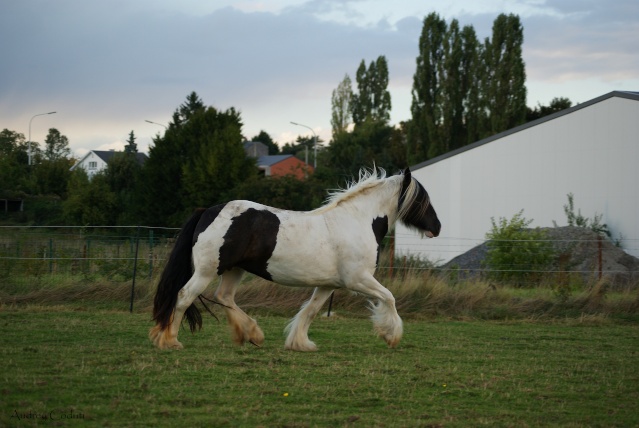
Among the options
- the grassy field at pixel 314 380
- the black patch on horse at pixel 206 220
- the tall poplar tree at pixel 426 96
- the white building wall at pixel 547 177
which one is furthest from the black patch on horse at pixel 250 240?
the tall poplar tree at pixel 426 96

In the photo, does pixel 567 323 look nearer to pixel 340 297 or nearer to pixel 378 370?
pixel 340 297

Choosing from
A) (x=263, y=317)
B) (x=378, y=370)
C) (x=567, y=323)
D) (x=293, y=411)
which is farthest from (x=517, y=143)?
(x=293, y=411)

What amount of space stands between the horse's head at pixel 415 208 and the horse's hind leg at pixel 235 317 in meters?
2.16

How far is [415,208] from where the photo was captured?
30.0ft

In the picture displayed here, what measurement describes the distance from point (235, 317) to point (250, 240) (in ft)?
3.21

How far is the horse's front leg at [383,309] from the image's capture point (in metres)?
8.30

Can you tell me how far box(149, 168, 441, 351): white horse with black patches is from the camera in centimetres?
806

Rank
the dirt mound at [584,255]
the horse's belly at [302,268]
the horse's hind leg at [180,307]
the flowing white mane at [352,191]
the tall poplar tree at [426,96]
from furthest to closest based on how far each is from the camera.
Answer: the tall poplar tree at [426,96]
the dirt mound at [584,255]
the flowing white mane at [352,191]
the horse's belly at [302,268]
the horse's hind leg at [180,307]

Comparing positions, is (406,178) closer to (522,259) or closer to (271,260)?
(271,260)

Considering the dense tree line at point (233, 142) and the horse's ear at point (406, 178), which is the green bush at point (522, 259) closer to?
the horse's ear at point (406, 178)

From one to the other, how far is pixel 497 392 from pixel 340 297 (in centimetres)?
721

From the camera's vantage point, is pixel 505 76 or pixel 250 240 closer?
pixel 250 240

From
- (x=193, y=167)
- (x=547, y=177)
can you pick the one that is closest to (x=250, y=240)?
(x=547, y=177)

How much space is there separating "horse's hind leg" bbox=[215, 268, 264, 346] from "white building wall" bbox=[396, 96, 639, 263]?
15.0 meters
